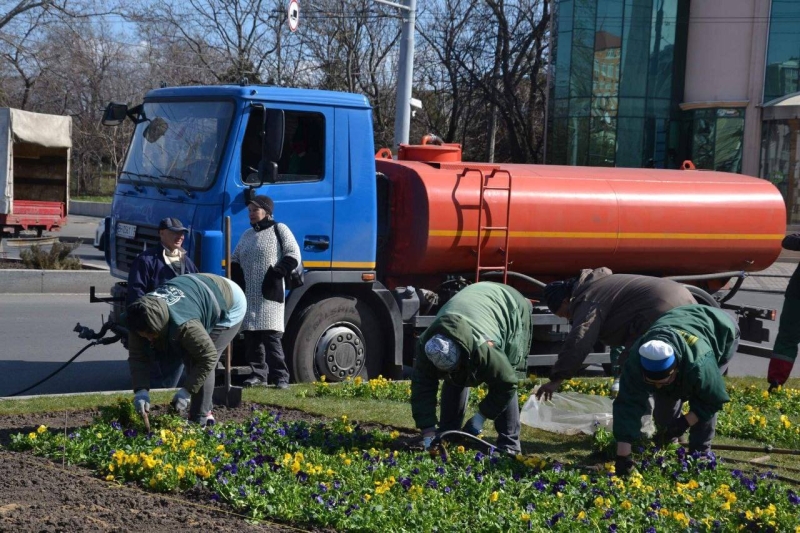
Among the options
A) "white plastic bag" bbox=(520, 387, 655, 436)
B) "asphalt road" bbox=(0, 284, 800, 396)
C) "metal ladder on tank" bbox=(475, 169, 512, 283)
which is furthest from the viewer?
"asphalt road" bbox=(0, 284, 800, 396)

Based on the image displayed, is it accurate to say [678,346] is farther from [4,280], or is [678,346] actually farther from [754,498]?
[4,280]

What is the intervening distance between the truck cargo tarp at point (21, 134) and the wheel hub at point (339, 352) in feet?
50.1

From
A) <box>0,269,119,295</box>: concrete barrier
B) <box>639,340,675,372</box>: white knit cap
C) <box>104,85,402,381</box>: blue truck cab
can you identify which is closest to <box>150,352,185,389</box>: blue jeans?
<box>104,85,402,381</box>: blue truck cab

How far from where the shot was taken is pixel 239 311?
23.8 feet

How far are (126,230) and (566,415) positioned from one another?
438 centimetres

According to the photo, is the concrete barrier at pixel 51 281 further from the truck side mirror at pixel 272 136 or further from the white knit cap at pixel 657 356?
the white knit cap at pixel 657 356

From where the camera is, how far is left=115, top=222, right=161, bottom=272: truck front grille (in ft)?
29.3

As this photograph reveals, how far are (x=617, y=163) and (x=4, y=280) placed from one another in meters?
24.2

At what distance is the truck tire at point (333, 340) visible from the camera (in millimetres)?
9133

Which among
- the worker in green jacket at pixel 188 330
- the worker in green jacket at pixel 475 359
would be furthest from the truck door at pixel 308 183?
the worker in green jacket at pixel 475 359

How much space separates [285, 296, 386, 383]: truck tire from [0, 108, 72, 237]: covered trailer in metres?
15.2

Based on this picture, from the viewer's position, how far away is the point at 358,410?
319 inches

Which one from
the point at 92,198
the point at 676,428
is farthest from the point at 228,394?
the point at 92,198

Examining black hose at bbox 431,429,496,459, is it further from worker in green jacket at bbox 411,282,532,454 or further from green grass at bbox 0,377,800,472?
green grass at bbox 0,377,800,472
